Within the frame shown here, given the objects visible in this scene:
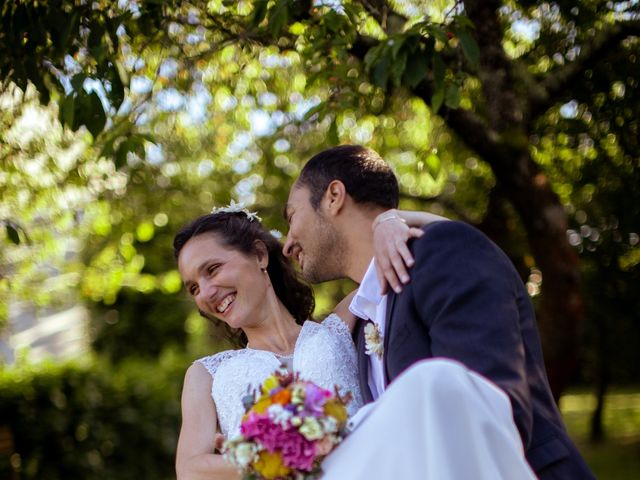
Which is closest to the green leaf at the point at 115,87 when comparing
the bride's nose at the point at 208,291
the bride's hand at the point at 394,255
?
the bride's nose at the point at 208,291

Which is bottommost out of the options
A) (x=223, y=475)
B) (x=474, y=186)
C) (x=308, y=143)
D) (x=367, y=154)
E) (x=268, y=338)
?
(x=223, y=475)

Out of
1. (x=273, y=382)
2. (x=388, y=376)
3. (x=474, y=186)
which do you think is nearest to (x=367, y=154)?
(x=388, y=376)

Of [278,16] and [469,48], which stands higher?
[278,16]

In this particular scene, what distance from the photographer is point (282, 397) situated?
2391mm

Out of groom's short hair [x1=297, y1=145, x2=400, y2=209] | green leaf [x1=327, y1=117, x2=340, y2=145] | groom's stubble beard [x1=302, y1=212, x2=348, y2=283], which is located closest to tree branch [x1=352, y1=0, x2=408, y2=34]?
green leaf [x1=327, y1=117, x2=340, y2=145]

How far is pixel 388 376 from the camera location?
110 inches

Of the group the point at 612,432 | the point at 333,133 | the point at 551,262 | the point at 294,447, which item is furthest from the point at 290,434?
the point at 612,432

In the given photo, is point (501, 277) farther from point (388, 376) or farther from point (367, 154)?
point (367, 154)

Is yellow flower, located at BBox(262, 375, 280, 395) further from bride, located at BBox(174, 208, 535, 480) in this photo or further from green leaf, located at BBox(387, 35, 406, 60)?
green leaf, located at BBox(387, 35, 406, 60)

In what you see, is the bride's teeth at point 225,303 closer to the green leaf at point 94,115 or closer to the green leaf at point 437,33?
the green leaf at point 94,115

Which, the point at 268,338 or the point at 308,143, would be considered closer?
the point at 268,338

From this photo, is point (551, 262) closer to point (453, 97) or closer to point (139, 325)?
point (453, 97)

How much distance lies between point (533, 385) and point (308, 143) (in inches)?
236

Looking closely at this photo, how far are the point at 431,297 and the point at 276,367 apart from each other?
1221mm
